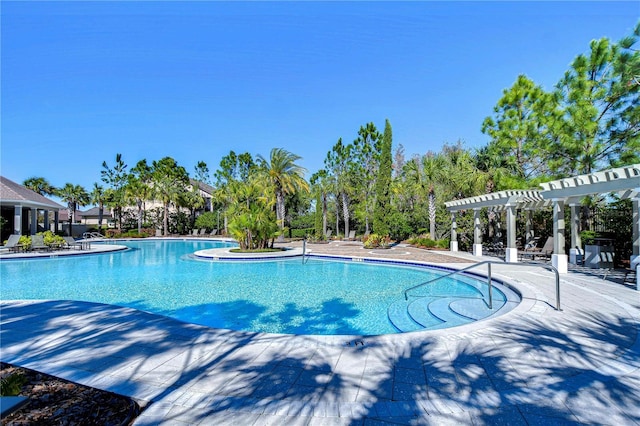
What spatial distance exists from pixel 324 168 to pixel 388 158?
11.1 metres

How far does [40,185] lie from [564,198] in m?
55.5

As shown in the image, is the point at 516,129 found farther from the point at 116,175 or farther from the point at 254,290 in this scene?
the point at 116,175

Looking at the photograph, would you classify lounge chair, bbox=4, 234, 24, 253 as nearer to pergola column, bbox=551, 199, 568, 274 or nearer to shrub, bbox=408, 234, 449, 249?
shrub, bbox=408, 234, 449, 249

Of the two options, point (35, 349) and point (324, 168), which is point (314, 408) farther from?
point (324, 168)

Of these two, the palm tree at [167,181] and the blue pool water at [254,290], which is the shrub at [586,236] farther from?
the palm tree at [167,181]

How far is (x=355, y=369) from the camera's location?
3.41 metres

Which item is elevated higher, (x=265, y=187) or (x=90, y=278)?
(x=265, y=187)

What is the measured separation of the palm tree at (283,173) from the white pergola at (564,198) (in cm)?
→ 1443

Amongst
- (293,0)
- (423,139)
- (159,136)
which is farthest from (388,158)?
(159,136)

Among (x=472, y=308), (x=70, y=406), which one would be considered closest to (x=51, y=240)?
(x=70, y=406)

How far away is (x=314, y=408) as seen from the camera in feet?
8.87

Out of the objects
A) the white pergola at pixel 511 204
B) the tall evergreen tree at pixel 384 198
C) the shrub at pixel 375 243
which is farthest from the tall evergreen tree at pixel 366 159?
the white pergola at pixel 511 204

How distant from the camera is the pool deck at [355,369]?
2646mm

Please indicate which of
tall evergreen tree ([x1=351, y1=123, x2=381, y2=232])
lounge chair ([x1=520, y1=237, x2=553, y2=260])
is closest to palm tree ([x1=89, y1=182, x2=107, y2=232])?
tall evergreen tree ([x1=351, y1=123, x2=381, y2=232])
